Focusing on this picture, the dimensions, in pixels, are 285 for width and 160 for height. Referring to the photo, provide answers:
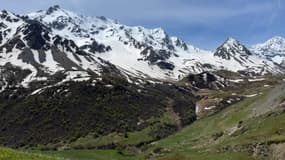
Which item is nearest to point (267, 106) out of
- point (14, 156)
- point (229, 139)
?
point (229, 139)

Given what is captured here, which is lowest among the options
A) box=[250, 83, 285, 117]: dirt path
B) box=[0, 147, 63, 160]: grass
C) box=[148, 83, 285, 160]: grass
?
box=[0, 147, 63, 160]: grass

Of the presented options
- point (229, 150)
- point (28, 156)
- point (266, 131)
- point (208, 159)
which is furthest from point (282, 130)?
point (28, 156)

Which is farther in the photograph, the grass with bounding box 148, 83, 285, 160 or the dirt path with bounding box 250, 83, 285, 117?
the dirt path with bounding box 250, 83, 285, 117

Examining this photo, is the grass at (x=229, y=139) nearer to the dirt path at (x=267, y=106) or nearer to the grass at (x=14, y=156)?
the dirt path at (x=267, y=106)

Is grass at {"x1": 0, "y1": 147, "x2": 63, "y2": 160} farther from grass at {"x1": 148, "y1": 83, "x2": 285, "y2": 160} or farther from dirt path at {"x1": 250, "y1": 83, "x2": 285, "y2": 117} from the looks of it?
dirt path at {"x1": 250, "y1": 83, "x2": 285, "y2": 117}

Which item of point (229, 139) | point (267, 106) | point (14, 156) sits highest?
point (267, 106)

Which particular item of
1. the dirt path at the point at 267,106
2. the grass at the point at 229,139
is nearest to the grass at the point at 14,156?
the grass at the point at 229,139

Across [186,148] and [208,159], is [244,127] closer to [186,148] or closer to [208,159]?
[186,148]

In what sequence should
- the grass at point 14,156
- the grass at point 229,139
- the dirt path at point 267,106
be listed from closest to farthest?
the grass at point 14,156, the grass at point 229,139, the dirt path at point 267,106

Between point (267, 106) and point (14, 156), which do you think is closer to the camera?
point (14, 156)

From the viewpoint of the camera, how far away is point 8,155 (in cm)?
2736

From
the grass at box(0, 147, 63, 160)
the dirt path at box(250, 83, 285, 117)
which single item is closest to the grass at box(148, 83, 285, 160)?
the dirt path at box(250, 83, 285, 117)

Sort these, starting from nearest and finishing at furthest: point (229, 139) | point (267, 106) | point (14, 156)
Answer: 1. point (14, 156)
2. point (229, 139)
3. point (267, 106)

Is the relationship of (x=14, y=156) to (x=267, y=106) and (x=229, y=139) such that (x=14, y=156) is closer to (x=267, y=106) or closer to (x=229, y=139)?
(x=229, y=139)
